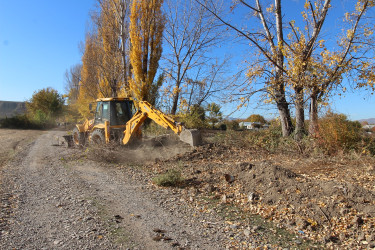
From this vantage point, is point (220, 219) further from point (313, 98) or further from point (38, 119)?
point (38, 119)

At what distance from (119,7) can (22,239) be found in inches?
679

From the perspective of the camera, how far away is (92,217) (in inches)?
183

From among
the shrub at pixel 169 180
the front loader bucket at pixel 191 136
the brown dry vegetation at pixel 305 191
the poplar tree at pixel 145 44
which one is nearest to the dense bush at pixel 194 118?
the poplar tree at pixel 145 44

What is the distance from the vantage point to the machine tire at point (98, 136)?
11.2 meters

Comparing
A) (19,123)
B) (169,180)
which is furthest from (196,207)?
(19,123)

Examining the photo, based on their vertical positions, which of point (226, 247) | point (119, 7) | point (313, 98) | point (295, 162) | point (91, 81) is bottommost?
point (226, 247)

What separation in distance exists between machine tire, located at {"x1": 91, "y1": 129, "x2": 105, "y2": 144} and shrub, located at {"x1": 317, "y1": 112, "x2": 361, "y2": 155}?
292 inches

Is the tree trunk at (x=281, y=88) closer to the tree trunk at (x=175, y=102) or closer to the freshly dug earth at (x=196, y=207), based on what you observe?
the freshly dug earth at (x=196, y=207)

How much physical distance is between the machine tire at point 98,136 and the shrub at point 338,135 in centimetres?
740

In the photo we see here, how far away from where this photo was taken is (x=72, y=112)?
3978cm

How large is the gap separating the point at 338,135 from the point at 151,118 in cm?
578

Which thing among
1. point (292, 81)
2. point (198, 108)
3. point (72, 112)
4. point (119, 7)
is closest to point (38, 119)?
point (72, 112)

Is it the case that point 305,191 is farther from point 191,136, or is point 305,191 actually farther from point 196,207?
point 191,136

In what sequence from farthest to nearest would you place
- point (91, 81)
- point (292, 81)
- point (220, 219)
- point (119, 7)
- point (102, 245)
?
1. point (91, 81)
2. point (119, 7)
3. point (292, 81)
4. point (220, 219)
5. point (102, 245)
